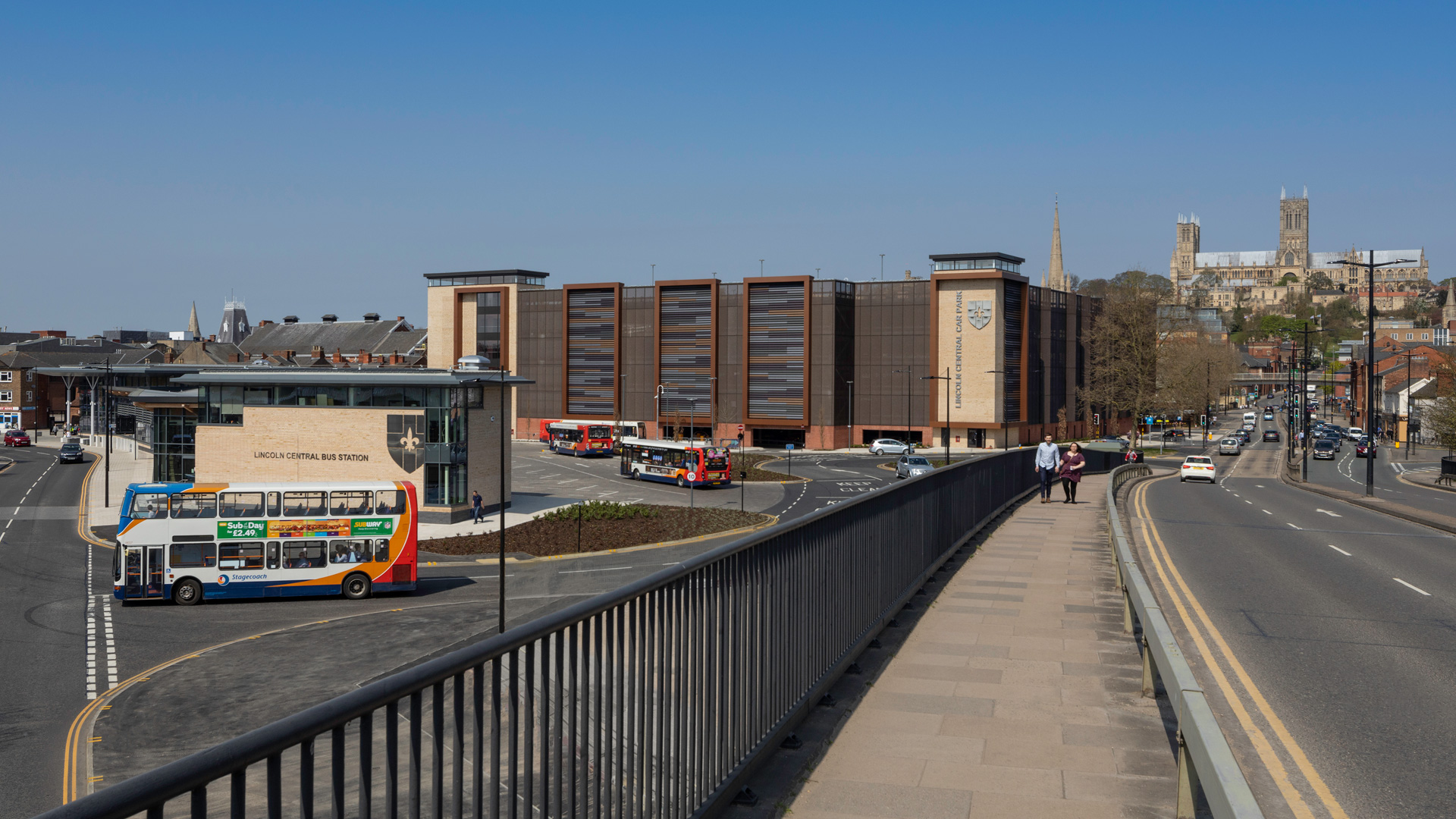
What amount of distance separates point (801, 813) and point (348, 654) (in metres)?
21.3

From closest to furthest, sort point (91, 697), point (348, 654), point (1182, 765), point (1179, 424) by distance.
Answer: point (1182, 765) < point (91, 697) < point (348, 654) < point (1179, 424)

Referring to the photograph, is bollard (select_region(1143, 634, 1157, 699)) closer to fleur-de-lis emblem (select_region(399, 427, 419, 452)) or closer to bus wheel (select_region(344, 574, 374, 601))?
bus wheel (select_region(344, 574, 374, 601))

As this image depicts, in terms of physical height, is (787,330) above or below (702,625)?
above

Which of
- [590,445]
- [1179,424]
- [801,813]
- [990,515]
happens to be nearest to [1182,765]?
[801,813]

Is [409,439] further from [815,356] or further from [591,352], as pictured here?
[591,352]

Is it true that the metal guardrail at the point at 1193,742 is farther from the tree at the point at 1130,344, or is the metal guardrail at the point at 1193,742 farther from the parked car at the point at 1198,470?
the tree at the point at 1130,344

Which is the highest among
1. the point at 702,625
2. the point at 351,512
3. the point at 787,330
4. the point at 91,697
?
the point at 787,330

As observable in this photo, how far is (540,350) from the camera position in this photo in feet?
365

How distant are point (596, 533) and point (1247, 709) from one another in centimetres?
3620

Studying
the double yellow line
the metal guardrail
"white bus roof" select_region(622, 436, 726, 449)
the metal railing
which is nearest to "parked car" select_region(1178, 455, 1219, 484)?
"white bus roof" select_region(622, 436, 726, 449)

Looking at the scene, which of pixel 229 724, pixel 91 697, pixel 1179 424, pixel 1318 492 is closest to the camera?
pixel 229 724

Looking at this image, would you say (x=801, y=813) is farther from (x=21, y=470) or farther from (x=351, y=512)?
(x=21, y=470)

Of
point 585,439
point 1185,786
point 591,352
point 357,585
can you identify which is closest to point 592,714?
point 1185,786

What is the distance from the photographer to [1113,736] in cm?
734
